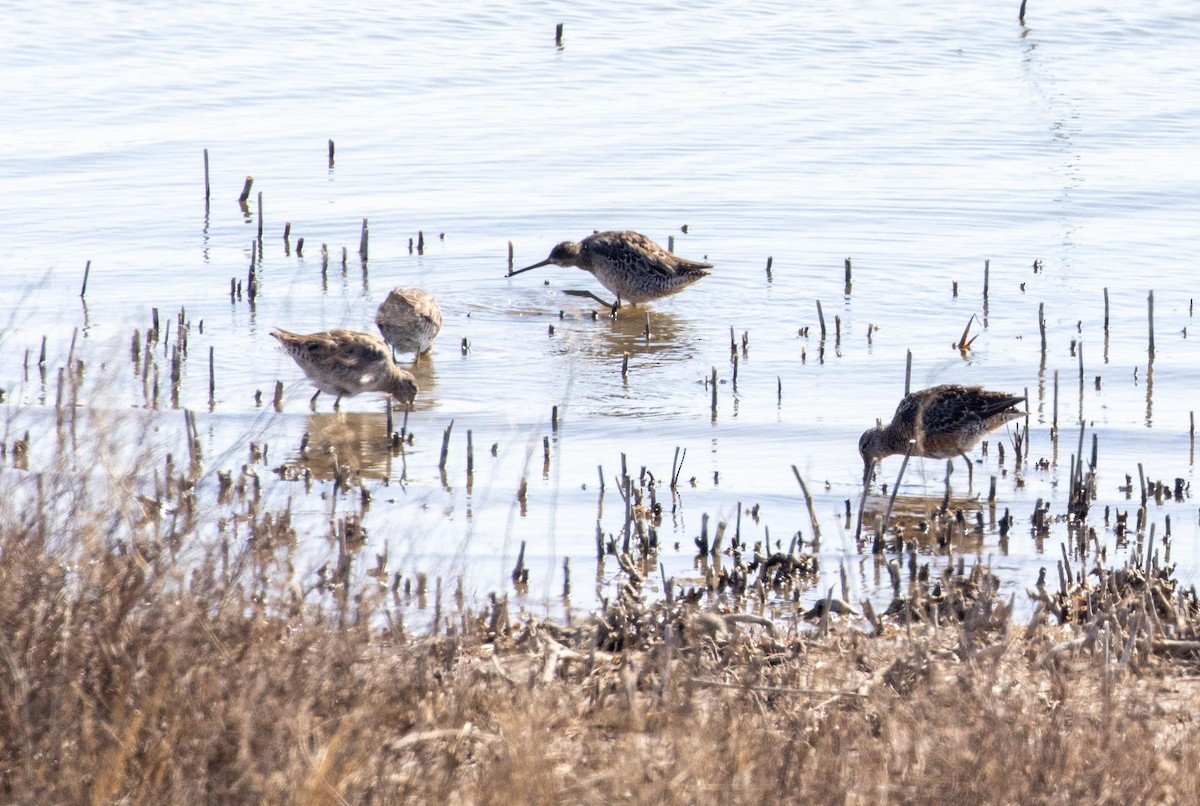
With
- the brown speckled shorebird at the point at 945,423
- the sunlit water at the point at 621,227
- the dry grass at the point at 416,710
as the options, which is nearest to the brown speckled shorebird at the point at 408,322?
the sunlit water at the point at 621,227

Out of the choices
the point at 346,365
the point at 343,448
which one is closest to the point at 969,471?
the point at 343,448

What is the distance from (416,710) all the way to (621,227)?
11.2 meters

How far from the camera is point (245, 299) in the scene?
12.1 meters

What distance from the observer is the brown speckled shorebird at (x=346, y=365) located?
966 cm

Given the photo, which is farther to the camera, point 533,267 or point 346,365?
point 533,267

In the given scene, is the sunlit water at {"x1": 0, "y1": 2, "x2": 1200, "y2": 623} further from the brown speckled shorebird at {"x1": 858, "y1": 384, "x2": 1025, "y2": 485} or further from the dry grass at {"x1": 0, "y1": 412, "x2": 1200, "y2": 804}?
the dry grass at {"x1": 0, "y1": 412, "x2": 1200, "y2": 804}

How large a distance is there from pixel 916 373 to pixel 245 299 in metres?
5.10

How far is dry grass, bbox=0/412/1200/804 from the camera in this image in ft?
11.9

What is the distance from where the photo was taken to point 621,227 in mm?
15070

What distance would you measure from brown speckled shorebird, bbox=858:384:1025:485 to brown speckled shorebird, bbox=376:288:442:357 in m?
3.59

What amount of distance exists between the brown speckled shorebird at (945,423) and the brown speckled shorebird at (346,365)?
9.72 ft

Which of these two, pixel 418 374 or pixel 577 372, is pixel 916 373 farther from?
pixel 418 374

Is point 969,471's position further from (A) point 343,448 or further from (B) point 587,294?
(B) point 587,294

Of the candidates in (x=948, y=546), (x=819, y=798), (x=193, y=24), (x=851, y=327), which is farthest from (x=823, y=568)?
(x=193, y=24)
